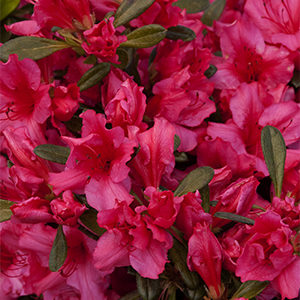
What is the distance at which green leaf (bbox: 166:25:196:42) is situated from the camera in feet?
3.53

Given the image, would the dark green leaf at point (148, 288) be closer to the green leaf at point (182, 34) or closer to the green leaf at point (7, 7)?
the green leaf at point (182, 34)

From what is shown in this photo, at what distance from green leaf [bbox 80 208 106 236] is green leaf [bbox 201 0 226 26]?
71 cm

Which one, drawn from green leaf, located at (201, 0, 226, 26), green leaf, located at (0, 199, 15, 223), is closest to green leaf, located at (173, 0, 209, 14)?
green leaf, located at (201, 0, 226, 26)

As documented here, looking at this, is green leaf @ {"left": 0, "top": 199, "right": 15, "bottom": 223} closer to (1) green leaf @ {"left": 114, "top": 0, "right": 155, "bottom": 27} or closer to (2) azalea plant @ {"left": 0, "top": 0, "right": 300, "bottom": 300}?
(2) azalea plant @ {"left": 0, "top": 0, "right": 300, "bottom": 300}

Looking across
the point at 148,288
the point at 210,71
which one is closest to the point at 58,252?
the point at 148,288

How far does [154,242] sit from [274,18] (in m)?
0.71

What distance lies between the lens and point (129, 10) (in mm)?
963

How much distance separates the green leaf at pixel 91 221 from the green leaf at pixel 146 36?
361mm

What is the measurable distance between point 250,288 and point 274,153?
0.28 m

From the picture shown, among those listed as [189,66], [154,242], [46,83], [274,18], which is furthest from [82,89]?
[274,18]

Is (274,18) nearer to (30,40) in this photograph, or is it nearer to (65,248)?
(30,40)

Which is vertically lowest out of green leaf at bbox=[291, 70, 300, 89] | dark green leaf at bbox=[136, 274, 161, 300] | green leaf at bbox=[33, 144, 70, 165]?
dark green leaf at bbox=[136, 274, 161, 300]

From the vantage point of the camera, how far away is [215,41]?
1.26 meters

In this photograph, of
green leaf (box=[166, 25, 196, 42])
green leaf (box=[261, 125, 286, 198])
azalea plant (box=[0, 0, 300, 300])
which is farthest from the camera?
green leaf (box=[166, 25, 196, 42])
